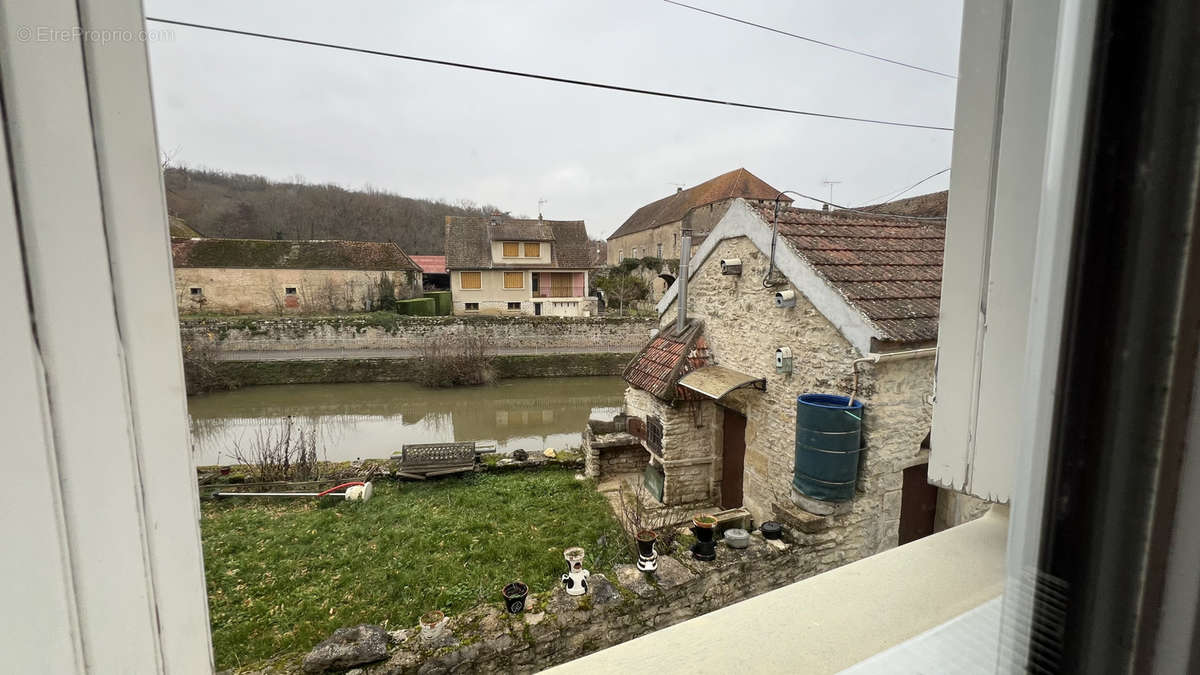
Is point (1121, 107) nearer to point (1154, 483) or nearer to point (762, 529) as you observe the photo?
point (1154, 483)

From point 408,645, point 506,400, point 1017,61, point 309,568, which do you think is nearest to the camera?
point 1017,61

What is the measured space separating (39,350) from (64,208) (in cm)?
10

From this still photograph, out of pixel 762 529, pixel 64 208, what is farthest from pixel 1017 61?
pixel 762 529

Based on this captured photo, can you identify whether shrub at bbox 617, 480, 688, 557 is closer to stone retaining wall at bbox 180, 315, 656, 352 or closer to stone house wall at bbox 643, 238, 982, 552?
stone house wall at bbox 643, 238, 982, 552

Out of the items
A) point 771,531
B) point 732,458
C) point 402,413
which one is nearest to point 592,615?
point 771,531

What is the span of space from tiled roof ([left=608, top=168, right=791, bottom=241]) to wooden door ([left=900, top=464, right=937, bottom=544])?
57.2ft

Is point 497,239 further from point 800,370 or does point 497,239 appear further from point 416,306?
point 800,370

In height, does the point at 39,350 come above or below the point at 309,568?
above

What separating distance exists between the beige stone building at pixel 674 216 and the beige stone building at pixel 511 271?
4.24 metres

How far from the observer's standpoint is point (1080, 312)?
30 centimetres

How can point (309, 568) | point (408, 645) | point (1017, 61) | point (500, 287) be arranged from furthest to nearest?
point (500, 287) < point (309, 568) < point (408, 645) < point (1017, 61)

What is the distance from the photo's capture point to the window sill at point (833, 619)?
57 centimetres

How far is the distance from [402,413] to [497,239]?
10.7 m

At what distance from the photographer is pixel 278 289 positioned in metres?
16.9
